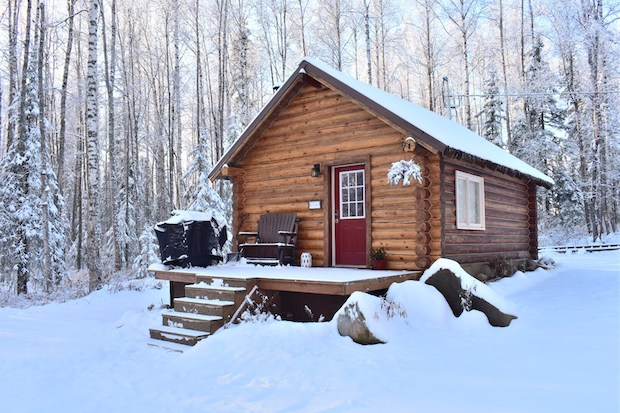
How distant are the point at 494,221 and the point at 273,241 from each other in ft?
17.2

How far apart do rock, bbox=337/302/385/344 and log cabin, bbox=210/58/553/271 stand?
2679mm

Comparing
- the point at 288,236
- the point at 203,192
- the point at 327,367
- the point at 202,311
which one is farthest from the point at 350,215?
the point at 203,192

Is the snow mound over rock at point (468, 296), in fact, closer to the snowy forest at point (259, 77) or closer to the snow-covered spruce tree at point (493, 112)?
the snowy forest at point (259, 77)

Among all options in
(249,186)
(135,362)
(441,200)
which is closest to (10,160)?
(249,186)

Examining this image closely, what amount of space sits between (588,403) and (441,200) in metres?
4.96

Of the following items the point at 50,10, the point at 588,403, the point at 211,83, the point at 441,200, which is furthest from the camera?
the point at 211,83

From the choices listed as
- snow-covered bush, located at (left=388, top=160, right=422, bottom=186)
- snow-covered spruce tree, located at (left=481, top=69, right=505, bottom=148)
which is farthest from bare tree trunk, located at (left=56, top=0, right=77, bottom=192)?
snow-covered spruce tree, located at (left=481, top=69, right=505, bottom=148)

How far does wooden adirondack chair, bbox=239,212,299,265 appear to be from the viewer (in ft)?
31.4

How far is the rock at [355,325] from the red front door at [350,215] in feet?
10.4

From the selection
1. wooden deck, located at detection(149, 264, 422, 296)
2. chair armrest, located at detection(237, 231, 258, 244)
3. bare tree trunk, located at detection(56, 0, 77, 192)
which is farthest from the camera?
bare tree trunk, located at detection(56, 0, 77, 192)

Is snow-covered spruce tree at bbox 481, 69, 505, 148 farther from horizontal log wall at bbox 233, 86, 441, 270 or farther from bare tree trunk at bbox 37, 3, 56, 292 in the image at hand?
bare tree trunk at bbox 37, 3, 56, 292

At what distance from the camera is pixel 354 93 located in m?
8.55

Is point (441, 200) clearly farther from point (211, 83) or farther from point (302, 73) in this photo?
point (211, 83)

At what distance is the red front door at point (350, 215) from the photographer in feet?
30.2
